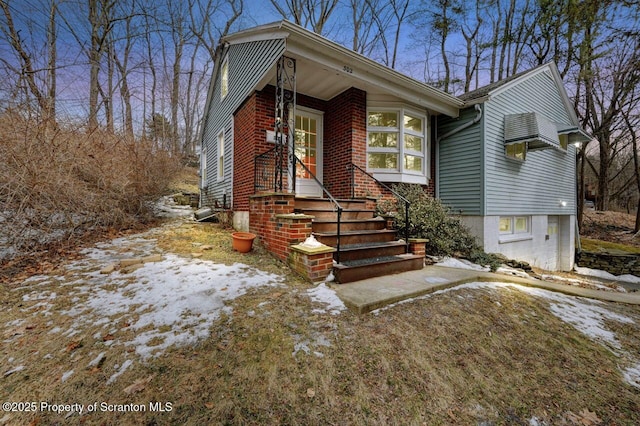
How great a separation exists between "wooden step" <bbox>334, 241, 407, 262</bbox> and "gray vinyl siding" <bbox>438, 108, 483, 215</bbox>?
3.55 metres

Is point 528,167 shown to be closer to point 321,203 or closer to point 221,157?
point 321,203

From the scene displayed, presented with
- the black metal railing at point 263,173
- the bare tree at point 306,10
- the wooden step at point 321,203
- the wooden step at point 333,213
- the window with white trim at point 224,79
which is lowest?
the wooden step at point 333,213

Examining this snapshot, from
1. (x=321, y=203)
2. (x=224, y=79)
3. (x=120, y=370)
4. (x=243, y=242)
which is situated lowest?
(x=120, y=370)

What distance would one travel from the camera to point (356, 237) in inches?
171

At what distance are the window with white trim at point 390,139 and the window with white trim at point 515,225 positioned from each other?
3.27 metres

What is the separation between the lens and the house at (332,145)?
14.3 ft

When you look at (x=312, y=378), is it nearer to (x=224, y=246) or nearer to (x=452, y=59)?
(x=224, y=246)

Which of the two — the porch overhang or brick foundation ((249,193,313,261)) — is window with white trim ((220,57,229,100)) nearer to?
the porch overhang

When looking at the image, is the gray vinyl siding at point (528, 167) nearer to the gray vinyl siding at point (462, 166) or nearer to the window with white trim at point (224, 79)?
the gray vinyl siding at point (462, 166)

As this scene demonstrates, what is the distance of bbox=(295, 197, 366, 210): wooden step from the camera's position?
4.74 meters

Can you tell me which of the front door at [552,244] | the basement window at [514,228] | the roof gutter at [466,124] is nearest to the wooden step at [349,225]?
the roof gutter at [466,124]

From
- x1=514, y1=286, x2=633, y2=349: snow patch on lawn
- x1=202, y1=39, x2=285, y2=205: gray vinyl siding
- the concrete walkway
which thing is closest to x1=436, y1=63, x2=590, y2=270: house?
the concrete walkway

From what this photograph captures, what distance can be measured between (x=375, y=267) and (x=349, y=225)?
1.17 metres

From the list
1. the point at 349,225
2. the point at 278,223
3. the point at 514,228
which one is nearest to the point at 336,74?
the point at 349,225
